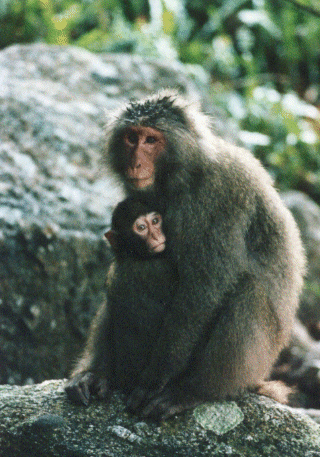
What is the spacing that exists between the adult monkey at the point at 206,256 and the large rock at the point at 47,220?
0.74 meters

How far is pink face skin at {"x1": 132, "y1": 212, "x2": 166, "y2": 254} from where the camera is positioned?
4.07m

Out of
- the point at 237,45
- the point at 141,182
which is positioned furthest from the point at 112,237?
the point at 237,45

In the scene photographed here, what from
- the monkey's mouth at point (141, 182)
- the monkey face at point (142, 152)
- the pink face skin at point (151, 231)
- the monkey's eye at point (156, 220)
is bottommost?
the pink face skin at point (151, 231)

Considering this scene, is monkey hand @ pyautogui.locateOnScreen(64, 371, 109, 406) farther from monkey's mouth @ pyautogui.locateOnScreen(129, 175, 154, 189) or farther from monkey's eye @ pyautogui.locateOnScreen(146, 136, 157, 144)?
monkey's eye @ pyautogui.locateOnScreen(146, 136, 157, 144)

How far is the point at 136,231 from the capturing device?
13.4 ft

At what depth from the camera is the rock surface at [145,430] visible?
136 inches

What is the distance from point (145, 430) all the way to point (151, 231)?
1261 mm

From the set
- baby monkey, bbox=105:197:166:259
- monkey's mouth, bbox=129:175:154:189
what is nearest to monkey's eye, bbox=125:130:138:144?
monkey's mouth, bbox=129:175:154:189

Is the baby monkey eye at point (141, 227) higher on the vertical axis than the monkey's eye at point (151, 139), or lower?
lower

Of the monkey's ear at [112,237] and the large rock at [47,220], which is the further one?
the large rock at [47,220]

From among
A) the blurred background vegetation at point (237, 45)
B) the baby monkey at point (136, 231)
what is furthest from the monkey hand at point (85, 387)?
the blurred background vegetation at point (237, 45)

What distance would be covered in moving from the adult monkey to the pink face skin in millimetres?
56

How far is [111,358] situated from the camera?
14.2 feet

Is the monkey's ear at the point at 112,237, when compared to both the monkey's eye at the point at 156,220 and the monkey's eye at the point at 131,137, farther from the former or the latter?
the monkey's eye at the point at 131,137
